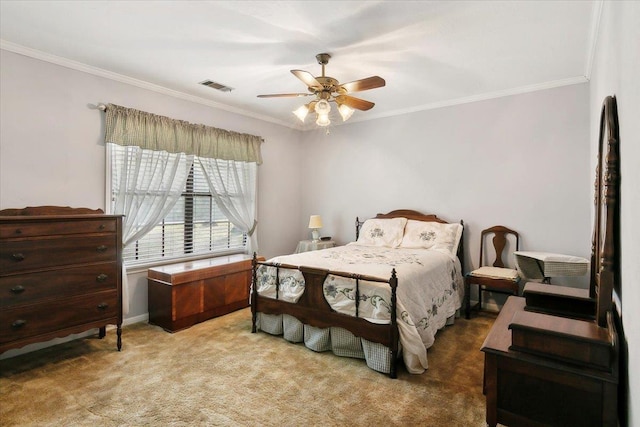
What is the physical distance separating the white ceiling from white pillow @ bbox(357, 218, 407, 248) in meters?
1.68

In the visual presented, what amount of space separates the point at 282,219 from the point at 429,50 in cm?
336

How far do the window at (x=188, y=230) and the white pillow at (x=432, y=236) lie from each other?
2.40m

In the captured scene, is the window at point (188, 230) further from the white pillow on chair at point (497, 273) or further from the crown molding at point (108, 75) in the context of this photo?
the white pillow on chair at point (497, 273)

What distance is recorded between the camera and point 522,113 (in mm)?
3926

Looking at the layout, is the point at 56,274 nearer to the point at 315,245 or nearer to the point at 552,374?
the point at 315,245

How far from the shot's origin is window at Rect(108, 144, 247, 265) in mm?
3746

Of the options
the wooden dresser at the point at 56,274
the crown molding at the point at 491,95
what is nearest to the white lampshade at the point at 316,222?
the crown molding at the point at 491,95

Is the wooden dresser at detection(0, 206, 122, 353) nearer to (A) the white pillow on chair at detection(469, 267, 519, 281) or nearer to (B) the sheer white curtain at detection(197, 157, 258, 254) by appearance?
(B) the sheer white curtain at detection(197, 157, 258, 254)

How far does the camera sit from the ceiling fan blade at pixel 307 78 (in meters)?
2.67

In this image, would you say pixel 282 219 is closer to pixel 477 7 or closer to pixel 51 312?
pixel 51 312

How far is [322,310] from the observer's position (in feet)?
9.57

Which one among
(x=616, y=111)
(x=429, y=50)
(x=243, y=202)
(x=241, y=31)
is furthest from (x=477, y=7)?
(x=243, y=202)

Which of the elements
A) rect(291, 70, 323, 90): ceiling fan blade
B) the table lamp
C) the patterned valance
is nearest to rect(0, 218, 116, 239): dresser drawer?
the patterned valance

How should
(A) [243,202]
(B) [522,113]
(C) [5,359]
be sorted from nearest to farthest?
(C) [5,359] → (B) [522,113] → (A) [243,202]
